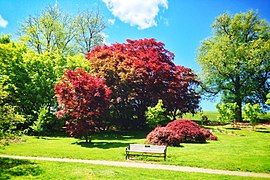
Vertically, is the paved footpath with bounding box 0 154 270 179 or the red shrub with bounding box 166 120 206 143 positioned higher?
the red shrub with bounding box 166 120 206 143

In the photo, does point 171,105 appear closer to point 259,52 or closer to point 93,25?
point 259,52

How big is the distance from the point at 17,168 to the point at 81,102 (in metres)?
11.6

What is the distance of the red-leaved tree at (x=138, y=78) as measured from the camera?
124 ft

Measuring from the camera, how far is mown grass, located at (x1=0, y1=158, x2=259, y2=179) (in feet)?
53.8

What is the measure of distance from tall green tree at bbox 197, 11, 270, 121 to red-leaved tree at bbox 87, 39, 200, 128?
9006 mm

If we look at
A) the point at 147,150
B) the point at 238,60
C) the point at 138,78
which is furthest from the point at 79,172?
the point at 238,60

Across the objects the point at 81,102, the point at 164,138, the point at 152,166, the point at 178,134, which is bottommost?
the point at 152,166

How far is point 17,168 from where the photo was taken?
58.3ft

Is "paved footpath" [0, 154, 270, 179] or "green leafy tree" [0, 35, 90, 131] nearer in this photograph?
"paved footpath" [0, 154, 270, 179]

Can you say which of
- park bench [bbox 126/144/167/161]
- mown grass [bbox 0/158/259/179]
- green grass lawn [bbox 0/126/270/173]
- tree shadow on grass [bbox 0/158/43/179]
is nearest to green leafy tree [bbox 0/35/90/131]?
green grass lawn [bbox 0/126/270/173]

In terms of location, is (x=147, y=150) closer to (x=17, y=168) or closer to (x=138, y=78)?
(x=17, y=168)

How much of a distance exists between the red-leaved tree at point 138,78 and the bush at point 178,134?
9.36 meters

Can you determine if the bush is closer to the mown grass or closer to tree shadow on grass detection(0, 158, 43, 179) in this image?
the mown grass

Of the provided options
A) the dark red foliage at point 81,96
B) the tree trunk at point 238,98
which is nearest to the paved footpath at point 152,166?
the dark red foliage at point 81,96
